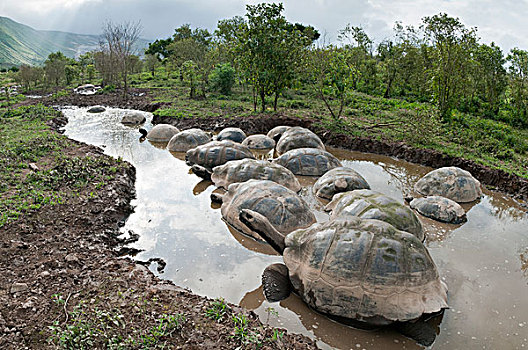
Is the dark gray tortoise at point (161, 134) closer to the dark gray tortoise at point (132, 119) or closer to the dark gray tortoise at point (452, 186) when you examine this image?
the dark gray tortoise at point (132, 119)

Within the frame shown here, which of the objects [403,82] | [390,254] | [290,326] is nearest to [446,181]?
[390,254]

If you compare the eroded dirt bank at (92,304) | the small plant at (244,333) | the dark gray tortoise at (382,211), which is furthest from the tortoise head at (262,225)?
the dark gray tortoise at (382,211)

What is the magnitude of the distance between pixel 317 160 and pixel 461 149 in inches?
219

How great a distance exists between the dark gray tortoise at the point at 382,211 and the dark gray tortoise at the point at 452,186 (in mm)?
2966

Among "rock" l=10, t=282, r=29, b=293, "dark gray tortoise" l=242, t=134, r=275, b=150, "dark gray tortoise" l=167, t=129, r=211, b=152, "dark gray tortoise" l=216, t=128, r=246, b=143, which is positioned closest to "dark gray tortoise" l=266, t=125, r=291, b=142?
"dark gray tortoise" l=242, t=134, r=275, b=150

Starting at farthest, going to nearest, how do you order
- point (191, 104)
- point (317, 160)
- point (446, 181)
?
1. point (191, 104)
2. point (317, 160)
3. point (446, 181)

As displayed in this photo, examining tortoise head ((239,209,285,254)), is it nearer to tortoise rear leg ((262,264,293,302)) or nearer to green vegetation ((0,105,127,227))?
tortoise rear leg ((262,264,293,302))

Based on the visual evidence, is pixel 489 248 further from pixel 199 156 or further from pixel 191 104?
pixel 191 104

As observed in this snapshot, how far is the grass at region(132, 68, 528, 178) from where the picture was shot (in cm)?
1210

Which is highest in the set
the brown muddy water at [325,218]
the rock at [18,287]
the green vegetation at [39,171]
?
the green vegetation at [39,171]

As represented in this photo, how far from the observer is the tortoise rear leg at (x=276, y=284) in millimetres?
5188

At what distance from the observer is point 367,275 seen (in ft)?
14.7

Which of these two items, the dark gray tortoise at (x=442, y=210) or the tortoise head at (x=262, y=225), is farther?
the dark gray tortoise at (x=442, y=210)

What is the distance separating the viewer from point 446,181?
9.10 meters
